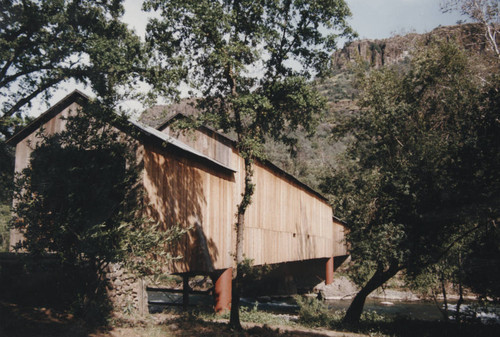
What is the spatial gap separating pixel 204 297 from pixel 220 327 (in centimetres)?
1399

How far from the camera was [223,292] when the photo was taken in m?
14.6

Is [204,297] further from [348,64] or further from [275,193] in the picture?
[348,64]

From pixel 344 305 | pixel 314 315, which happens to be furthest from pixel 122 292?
pixel 344 305

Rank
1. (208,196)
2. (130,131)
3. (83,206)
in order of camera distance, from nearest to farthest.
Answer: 1. (83,206)
2. (130,131)
3. (208,196)

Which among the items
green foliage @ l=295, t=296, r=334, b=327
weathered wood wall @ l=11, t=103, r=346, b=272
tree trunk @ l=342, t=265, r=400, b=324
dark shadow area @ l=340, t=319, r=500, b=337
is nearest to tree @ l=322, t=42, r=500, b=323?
tree trunk @ l=342, t=265, r=400, b=324

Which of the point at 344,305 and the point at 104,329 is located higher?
the point at 104,329

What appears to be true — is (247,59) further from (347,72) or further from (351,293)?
(351,293)

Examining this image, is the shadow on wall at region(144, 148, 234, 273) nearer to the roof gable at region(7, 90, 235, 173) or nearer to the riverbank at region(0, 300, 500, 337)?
the roof gable at region(7, 90, 235, 173)

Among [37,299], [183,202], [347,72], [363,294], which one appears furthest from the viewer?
[347,72]

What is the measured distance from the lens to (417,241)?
12250mm

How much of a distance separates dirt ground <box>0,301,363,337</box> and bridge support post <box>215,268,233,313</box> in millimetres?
2437

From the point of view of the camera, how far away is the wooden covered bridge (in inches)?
447

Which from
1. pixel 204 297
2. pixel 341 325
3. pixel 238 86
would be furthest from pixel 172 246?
pixel 204 297

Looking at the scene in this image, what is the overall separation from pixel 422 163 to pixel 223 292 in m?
8.93
